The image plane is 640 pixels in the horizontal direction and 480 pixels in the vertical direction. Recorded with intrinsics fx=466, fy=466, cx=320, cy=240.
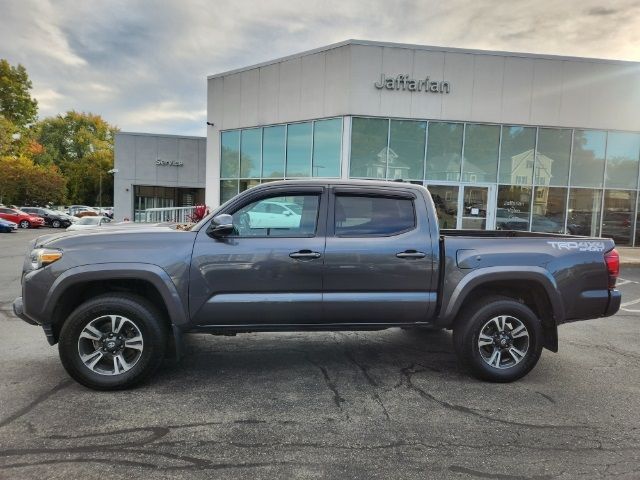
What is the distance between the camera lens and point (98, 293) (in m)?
4.29

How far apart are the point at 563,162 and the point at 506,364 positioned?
14.9 meters

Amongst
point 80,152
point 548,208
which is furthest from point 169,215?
point 80,152

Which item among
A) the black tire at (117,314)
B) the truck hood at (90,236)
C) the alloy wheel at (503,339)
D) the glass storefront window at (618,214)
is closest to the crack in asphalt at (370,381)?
the alloy wheel at (503,339)

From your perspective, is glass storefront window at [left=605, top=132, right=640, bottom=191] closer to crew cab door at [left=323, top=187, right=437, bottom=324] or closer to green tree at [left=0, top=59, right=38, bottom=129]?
crew cab door at [left=323, top=187, right=437, bottom=324]

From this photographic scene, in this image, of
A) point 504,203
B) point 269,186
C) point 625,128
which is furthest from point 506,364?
point 625,128

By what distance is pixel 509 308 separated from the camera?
4.50 metres

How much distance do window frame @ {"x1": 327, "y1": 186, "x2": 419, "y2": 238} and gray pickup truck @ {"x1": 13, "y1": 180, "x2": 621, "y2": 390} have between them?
0.01 metres

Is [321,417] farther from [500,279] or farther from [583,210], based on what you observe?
[583,210]

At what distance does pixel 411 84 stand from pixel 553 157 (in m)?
5.98

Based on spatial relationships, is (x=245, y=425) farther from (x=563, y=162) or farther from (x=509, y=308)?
(x=563, y=162)

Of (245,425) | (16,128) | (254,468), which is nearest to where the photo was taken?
(254,468)

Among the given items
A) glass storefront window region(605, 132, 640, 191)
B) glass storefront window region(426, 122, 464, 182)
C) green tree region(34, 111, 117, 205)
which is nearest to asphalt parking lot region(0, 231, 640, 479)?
glass storefront window region(426, 122, 464, 182)

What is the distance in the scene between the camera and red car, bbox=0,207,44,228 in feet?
108

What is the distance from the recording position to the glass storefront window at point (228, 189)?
64.0 feet
